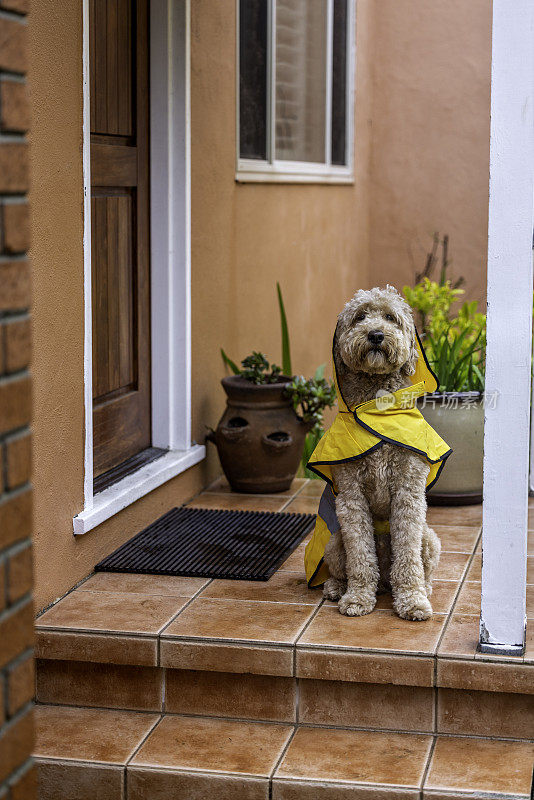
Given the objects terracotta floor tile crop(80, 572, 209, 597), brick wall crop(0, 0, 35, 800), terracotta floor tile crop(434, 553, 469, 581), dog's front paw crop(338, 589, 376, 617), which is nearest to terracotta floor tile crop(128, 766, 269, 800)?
dog's front paw crop(338, 589, 376, 617)

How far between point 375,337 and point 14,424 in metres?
2.01

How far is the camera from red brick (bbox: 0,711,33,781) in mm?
1826

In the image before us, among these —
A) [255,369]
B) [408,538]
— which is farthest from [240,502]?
[408,538]

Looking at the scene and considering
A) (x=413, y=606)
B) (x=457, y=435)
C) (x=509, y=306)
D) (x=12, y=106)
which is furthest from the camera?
(x=457, y=435)

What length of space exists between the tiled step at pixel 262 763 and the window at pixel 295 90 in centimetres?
357

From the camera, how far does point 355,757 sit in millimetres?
3318

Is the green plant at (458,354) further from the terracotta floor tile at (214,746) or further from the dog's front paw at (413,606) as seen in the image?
the terracotta floor tile at (214,746)

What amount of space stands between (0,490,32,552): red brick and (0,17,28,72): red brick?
2.31 ft

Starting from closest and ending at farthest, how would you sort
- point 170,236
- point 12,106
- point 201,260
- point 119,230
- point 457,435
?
point 12,106, point 119,230, point 170,236, point 457,435, point 201,260

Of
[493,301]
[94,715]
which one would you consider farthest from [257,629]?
[493,301]

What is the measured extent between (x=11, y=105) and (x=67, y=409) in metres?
2.33

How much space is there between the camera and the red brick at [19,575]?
1823 millimetres

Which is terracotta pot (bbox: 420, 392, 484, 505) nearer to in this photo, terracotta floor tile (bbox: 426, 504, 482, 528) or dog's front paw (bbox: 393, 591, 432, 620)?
terracotta floor tile (bbox: 426, 504, 482, 528)

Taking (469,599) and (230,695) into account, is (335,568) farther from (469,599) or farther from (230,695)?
(230,695)
